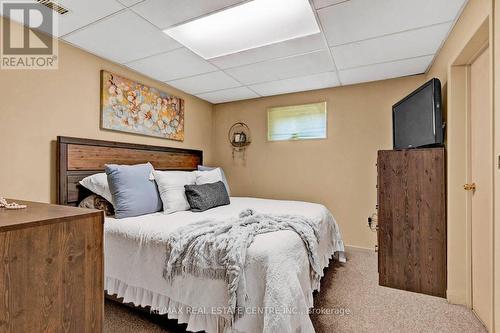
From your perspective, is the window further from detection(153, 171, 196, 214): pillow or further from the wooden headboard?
detection(153, 171, 196, 214): pillow

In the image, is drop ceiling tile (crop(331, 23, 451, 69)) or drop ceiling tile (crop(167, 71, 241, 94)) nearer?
drop ceiling tile (crop(331, 23, 451, 69))

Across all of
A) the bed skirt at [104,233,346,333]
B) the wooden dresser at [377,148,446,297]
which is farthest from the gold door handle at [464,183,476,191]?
the bed skirt at [104,233,346,333]

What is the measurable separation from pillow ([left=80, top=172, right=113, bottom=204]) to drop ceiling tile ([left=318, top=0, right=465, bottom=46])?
7.73ft

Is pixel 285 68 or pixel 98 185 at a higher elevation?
pixel 285 68

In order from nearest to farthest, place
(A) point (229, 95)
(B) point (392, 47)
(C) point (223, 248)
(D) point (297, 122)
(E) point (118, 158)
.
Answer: (C) point (223, 248)
(B) point (392, 47)
(E) point (118, 158)
(D) point (297, 122)
(A) point (229, 95)

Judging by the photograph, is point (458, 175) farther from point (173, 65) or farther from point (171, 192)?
point (173, 65)

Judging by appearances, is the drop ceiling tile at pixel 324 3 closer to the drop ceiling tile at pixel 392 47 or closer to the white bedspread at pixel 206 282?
the drop ceiling tile at pixel 392 47

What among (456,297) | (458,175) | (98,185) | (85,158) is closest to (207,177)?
(98,185)

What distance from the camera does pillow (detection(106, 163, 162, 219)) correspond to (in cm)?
224

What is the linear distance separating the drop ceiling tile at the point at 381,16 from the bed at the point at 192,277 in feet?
5.47

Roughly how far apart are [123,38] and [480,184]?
3.18m

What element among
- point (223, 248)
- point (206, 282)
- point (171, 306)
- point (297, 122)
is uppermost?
point (297, 122)

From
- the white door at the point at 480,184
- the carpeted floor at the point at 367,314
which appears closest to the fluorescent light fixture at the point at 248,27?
the white door at the point at 480,184

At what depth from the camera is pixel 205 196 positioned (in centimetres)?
268
